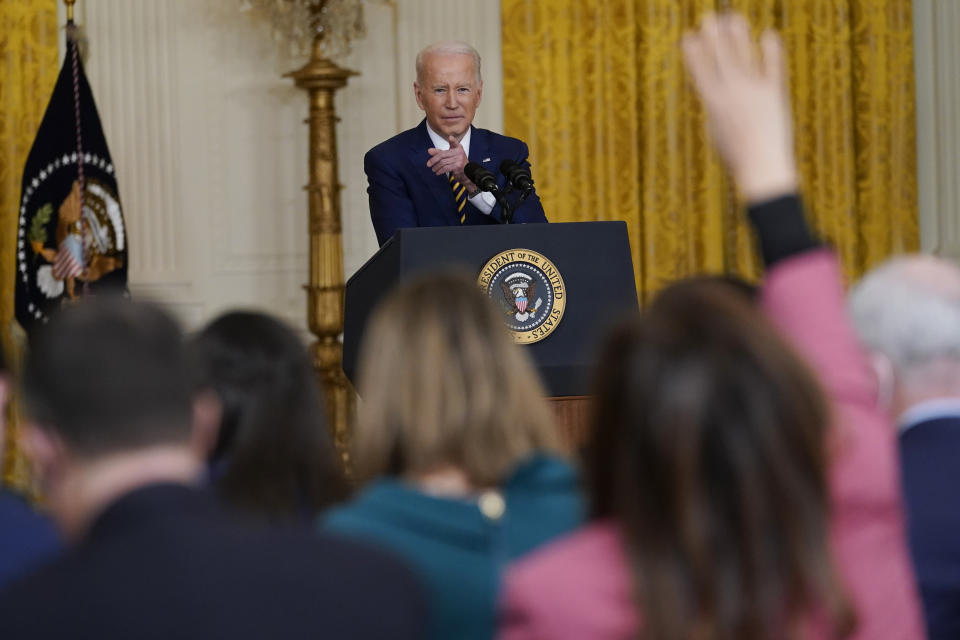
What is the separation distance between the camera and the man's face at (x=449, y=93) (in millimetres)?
4707

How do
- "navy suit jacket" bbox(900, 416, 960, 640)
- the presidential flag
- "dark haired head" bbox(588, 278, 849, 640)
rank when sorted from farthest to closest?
the presidential flag → "navy suit jacket" bbox(900, 416, 960, 640) → "dark haired head" bbox(588, 278, 849, 640)

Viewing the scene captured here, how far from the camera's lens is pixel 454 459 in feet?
4.95

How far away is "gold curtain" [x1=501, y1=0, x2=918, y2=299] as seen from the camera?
6738 mm

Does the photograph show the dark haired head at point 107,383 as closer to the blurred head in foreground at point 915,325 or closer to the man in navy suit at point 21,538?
the man in navy suit at point 21,538

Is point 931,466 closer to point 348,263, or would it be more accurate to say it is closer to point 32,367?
point 32,367

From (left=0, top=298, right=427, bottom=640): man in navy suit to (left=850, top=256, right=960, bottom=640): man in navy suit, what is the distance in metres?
0.93

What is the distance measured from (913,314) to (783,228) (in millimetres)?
462

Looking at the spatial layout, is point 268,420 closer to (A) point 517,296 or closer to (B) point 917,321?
(B) point 917,321

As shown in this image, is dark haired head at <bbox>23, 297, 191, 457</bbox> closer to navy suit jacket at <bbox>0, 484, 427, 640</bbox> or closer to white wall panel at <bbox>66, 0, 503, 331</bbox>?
navy suit jacket at <bbox>0, 484, 427, 640</bbox>

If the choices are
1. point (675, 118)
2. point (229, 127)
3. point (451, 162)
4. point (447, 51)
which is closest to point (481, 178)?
point (451, 162)

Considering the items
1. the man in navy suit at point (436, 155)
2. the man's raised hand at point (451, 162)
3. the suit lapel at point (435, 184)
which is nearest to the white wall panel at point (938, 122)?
the man in navy suit at point (436, 155)

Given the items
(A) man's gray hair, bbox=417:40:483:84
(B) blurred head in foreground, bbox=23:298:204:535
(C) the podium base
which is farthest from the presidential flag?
(B) blurred head in foreground, bbox=23:298:204:535

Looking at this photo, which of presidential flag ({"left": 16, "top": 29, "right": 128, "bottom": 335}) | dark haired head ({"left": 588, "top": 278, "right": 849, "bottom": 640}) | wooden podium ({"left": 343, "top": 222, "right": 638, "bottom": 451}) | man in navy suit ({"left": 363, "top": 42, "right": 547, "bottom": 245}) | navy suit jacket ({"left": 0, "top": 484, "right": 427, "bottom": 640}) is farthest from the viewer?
presidential flag ({"left": 16, "top": 29, "right": 128, "bottom": 335})

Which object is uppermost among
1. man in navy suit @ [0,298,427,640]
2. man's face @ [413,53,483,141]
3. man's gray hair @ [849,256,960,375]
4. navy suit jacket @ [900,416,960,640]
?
man's face @ [413,53,483,141]
